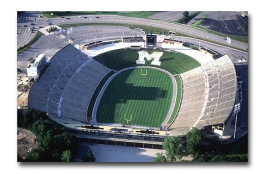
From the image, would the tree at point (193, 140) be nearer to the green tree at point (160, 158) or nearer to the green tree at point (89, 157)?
the green tree at point (160, 158)

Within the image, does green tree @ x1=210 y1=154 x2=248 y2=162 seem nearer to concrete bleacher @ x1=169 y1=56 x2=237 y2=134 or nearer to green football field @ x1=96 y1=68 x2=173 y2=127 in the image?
concrete bleacher @ x1=169 y1=56 x2=237 y2=134

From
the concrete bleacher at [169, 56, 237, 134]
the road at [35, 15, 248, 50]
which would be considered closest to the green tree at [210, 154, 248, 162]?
the concrete bleacher at [169, 56, 237, 134]

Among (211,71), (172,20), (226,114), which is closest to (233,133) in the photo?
(226,114)

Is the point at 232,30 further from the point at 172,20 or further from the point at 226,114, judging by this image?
the point at 226,114

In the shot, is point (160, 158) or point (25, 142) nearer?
point (160, 158)

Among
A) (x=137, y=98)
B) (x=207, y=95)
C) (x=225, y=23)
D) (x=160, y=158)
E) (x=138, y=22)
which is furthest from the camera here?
(x=138, y=22)

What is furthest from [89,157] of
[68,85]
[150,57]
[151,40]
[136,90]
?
[151,40]

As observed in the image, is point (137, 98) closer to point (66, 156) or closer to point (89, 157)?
point (89, 157)
